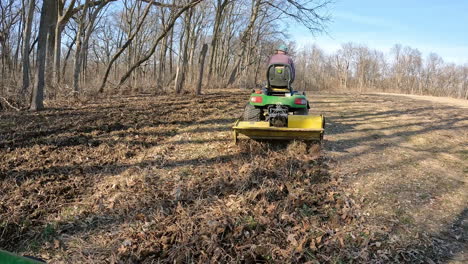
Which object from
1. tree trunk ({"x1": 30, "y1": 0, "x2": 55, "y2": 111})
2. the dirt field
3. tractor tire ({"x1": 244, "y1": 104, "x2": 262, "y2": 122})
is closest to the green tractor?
tractor tire ({"x1": 244, "y1": 104, "x2": 262, "y2": 122})

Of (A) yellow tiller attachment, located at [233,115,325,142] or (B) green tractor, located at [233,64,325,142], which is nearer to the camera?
(A) yellow tiller attachment, located at [233,115,325,142]

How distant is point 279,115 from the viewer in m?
5.82

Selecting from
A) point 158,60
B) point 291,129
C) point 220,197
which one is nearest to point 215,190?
point 220,197

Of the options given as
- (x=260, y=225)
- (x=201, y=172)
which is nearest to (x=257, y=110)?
(x=201, y=172)

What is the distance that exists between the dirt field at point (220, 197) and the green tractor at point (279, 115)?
16.3 inches

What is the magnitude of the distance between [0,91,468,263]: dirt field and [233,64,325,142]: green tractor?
1.36ft

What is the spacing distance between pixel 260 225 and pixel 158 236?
45.0 inches

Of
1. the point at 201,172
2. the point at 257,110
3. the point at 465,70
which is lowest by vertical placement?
the point at 201,172

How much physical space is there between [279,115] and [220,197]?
198 cm

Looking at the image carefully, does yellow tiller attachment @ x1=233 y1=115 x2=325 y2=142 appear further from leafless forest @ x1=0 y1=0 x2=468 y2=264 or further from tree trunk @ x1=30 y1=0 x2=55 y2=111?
tree trunk @ x1=30 y1=0 x2=55 y2=111

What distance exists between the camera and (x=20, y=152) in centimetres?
595

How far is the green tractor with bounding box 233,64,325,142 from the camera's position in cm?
576

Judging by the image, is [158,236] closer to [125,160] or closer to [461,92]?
[125,160]

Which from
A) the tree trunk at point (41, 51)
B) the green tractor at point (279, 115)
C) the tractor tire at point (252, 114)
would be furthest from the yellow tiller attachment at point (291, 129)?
the tree trunk at point (41, 51)
